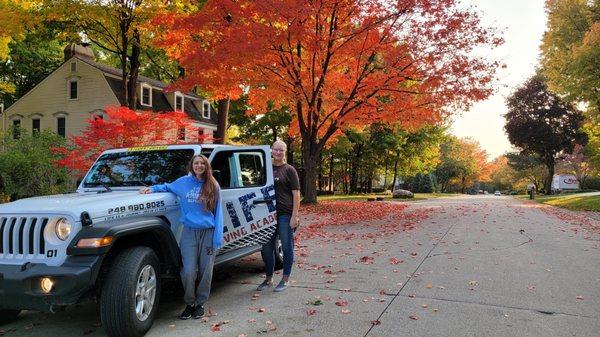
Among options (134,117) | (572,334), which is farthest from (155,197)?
(134,117)

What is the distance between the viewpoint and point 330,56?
19109 millimetres

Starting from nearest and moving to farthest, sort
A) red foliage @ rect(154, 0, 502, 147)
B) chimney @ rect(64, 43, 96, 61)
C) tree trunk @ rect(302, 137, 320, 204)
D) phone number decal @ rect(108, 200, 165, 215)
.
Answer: phone number decal @ rect(108, 200, 165, 215), red foliage @ rect(154, 0, 502, 147), tree trunk @ rect(302, 137, 320, 204), chimney @ rect(64, 43, 96, 61)

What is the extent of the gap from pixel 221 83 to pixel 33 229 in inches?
569

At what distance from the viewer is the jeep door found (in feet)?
19.8

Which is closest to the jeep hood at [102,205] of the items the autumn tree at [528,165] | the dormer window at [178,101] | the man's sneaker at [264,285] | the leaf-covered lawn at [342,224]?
the man's sneaker at [264,285]

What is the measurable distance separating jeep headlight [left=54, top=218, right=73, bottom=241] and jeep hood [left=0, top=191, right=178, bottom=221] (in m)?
0.08

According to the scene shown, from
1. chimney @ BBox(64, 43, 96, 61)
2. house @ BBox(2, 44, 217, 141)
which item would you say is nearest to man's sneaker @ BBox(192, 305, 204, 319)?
house @ BBox(2, 44, 217, 141)

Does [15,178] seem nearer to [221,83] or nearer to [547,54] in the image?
[221,83]

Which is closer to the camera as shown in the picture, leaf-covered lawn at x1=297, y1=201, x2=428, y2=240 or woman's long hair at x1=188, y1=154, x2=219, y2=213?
woman's long hair at x1=188, y1=154, x2=219, y2=213

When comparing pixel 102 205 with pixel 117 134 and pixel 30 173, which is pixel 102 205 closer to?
pixel 117 134

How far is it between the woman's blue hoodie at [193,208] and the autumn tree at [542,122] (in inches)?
1714

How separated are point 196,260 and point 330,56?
50.6 ft

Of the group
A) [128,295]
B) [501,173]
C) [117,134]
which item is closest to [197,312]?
[128,295]

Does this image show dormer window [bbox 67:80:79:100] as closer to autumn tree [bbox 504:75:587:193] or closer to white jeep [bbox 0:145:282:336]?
white jeep [bbox 0:145:282:336]
